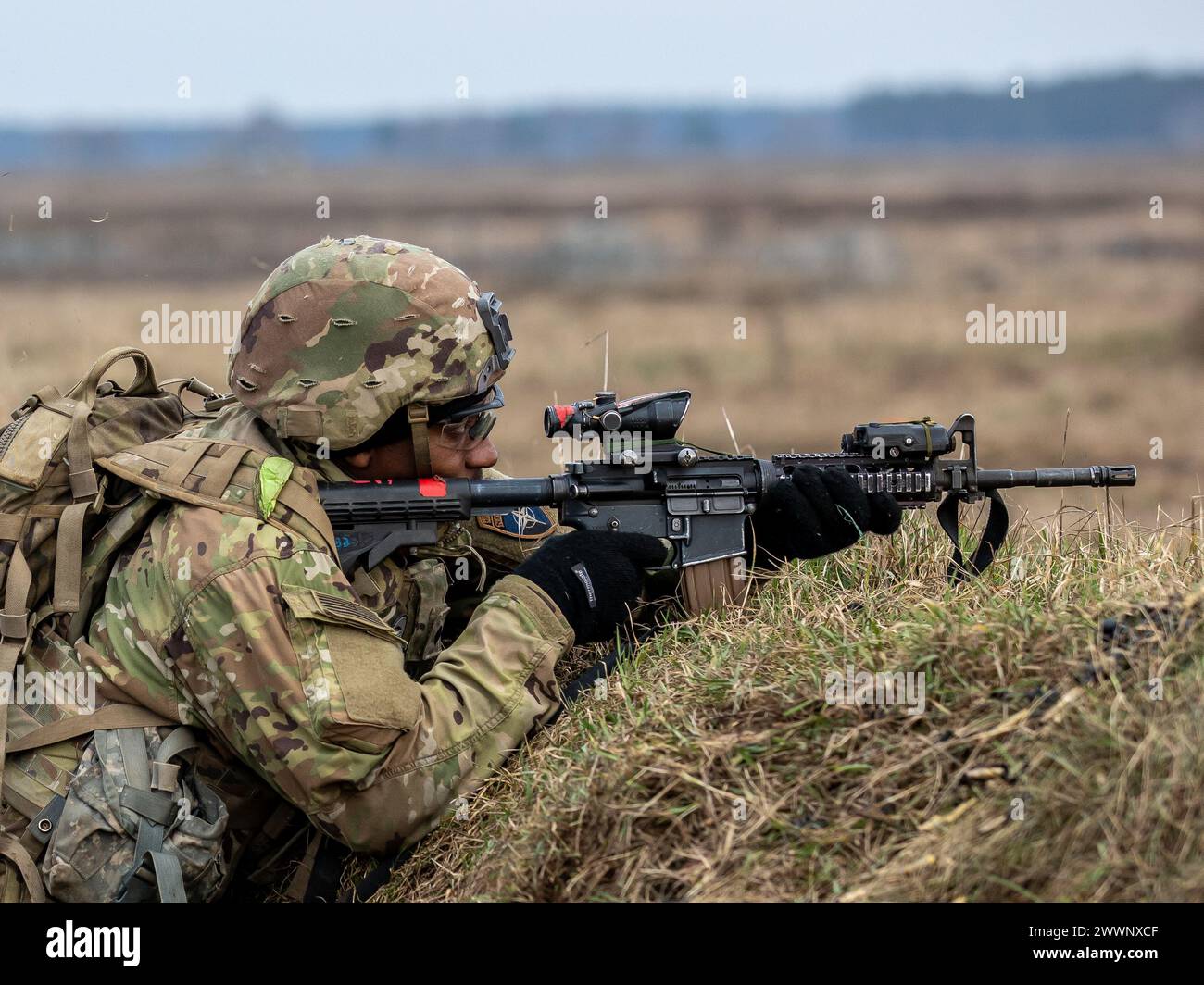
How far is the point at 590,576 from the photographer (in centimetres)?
515

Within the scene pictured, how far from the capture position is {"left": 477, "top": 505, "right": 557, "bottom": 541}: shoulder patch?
602 centimetres

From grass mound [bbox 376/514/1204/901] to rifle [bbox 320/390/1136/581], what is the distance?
Result: 626mm

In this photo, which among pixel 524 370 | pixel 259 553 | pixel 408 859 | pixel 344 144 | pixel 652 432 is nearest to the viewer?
pixel 259 553

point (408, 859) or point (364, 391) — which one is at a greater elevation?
point (364, 391)

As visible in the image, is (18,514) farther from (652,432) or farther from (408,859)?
(652,432)

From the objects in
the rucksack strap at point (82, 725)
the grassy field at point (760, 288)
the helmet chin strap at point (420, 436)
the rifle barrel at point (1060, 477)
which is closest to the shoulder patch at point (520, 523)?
the helmet chin strap at point (420, 436)

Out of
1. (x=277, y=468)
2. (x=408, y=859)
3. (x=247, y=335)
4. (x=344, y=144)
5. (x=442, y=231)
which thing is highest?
(x=344, y=144)

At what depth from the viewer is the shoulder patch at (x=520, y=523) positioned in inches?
237

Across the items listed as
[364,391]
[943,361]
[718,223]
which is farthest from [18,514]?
[718,223]

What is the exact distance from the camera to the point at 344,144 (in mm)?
131750

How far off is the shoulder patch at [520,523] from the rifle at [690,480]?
1.75 ft

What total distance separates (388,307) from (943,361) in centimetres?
2183

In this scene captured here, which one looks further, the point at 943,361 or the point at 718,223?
the point at 718,223

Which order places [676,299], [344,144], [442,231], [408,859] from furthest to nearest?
[344,144] → [442,231] → [676,299] → [408,859]
